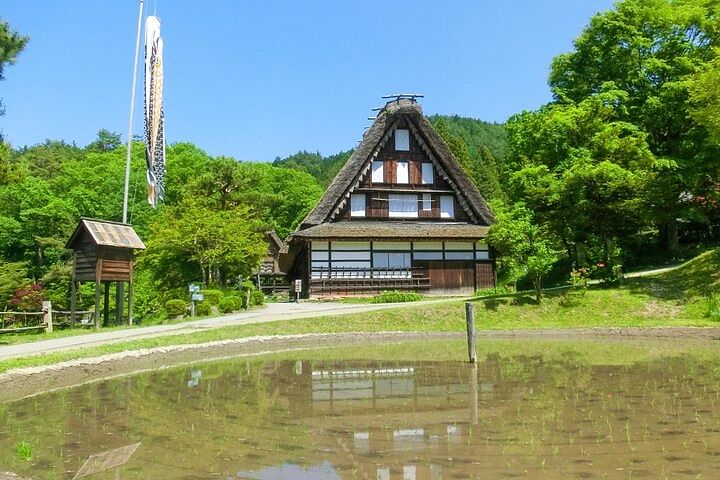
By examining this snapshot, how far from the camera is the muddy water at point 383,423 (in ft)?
19.3

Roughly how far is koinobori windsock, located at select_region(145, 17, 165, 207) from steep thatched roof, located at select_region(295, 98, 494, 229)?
9.26 m

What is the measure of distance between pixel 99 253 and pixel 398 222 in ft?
55.4

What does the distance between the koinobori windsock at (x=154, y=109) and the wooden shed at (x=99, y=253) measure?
A: 3.66 metres

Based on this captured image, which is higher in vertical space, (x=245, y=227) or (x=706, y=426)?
(x=245, y=227)

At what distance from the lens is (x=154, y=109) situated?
82.0 feet

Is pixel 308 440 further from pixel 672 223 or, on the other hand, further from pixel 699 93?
pixel 672 223

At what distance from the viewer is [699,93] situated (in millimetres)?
21469

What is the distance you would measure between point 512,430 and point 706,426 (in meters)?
2.41

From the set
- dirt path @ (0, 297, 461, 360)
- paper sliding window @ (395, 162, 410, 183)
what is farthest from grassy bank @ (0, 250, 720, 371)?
paper sliding window @ (395, 162, 410, 183)

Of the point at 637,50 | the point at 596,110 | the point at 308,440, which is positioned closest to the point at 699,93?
the point at 596,110

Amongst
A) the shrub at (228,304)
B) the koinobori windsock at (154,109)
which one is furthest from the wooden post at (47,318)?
the shrub at (228,304)

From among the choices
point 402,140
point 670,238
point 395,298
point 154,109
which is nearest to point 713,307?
point 670,238

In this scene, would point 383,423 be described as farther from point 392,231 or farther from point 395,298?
point 392,231

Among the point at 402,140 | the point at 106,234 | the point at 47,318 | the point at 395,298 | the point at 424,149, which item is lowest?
the point at 47,318
